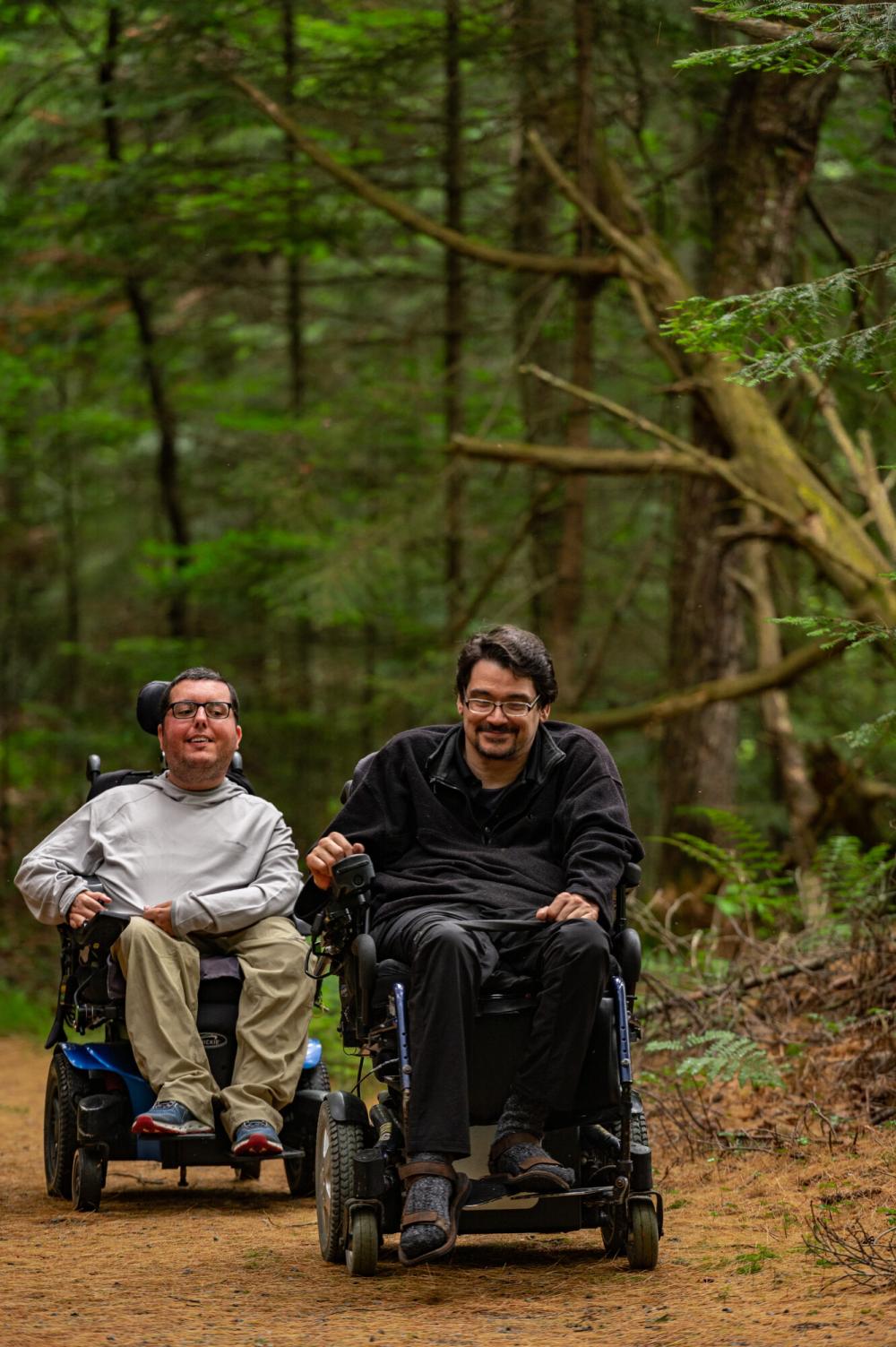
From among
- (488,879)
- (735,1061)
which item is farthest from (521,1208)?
(735,1061)

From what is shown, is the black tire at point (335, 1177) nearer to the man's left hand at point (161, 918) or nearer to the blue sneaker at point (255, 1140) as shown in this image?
the blue sneaker at point (255, 1140)

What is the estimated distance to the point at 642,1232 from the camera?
13.1ft

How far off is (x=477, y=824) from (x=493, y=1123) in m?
0.82

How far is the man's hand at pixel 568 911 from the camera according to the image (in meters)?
3.96

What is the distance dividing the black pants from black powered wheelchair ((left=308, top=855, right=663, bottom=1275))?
0.23 ft

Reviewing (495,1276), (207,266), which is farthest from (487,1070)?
(207,266)

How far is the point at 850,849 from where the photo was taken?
666 cm

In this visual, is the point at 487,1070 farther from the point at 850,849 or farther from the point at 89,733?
the point at 89,733

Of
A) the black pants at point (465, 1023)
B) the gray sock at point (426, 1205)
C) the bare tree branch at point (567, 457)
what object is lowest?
the gray sock at point (426, 1205)

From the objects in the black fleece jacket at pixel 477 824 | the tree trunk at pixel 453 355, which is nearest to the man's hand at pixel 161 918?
the black fleece jacket at pixel 477 824

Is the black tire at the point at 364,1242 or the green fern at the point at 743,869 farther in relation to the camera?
the green fern at the point at 743,869

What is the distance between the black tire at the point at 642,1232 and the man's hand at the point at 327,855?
3.71 ft

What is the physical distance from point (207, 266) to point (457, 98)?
2.83 m

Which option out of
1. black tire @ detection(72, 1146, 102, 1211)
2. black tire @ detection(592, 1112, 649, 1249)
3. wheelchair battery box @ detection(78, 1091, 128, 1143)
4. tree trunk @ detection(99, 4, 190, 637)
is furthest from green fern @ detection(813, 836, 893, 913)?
tree trunk @ detection(99, 4, 190, 637)
